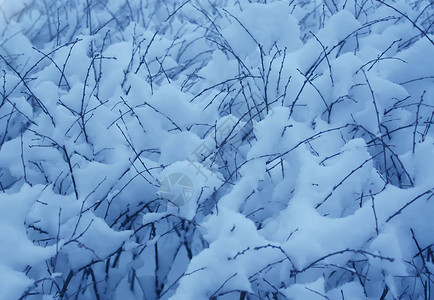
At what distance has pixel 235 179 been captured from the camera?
1.06 m

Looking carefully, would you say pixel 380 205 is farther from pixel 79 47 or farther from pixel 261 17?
pixel 79 47

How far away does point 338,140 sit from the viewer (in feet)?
3.49

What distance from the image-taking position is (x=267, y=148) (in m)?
0.94

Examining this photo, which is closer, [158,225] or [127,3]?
[158,225]

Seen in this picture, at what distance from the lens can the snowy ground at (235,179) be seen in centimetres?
77

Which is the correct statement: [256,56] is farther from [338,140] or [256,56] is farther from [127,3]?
[127,3]

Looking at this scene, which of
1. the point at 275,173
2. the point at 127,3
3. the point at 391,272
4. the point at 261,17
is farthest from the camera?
the point at 127,3

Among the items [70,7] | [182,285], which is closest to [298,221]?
[182,285]

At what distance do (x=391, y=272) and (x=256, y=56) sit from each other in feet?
2.64

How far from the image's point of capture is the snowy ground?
0.77 meters

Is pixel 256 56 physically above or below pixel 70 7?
below

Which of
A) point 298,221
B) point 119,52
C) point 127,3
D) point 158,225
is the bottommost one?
point 298,221

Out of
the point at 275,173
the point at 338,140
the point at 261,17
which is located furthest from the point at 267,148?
the point at 261,17

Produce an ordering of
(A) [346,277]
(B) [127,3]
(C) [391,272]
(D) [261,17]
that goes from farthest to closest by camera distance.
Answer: (B) [127,3], (D) [261,17], (A) [346,277], (C) [391,272]
